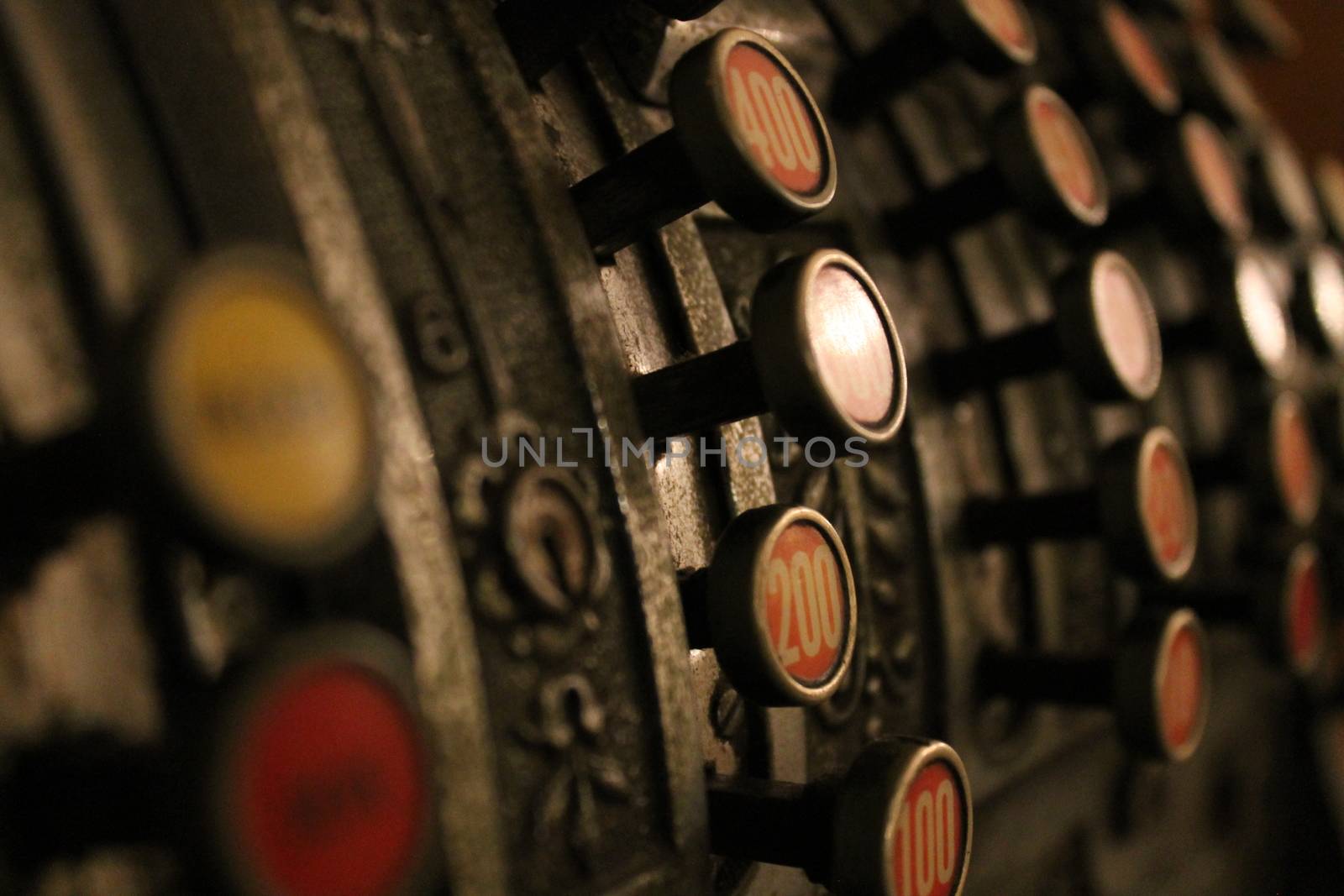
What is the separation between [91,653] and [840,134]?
2.86 feet

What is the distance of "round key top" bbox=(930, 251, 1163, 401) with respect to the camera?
994 mm

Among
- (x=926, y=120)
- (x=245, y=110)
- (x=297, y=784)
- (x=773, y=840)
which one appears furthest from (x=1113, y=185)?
(x=297, y=784)

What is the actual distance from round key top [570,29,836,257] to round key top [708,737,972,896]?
0.39 metres

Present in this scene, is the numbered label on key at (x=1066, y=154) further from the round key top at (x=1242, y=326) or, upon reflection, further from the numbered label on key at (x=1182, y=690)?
the numbered label on key at (x=1182, y=690)

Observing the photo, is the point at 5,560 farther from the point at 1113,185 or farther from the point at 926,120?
the point at 1113,185

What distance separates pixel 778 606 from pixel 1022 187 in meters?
0.58

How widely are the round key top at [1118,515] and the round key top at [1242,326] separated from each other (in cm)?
39

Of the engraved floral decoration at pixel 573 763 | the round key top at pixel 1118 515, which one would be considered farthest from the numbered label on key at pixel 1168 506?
the engraved floral decoration at pixel 573 763

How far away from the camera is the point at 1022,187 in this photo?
1032 mm

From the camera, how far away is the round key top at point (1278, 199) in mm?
1684

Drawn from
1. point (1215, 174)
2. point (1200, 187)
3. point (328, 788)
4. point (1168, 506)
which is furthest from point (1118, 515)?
point (328, 788)

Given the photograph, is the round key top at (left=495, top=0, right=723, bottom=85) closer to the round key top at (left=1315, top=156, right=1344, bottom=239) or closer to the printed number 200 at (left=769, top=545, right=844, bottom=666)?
the printed number 200 at (left=769, top=545, right=844, bottom=666)

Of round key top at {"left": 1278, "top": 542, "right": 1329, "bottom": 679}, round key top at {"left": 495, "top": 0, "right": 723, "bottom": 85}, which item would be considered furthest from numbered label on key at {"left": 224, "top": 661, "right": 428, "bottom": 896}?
round key top at {"left": 1278, "top": 542, "right": 1329, "bottom": 679}

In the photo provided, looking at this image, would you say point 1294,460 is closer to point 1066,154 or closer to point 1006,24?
point 1066,154
